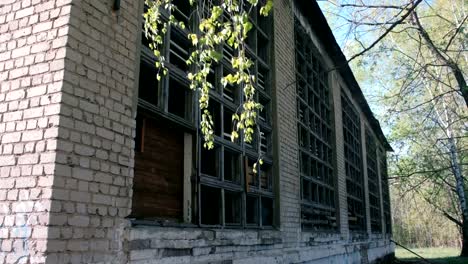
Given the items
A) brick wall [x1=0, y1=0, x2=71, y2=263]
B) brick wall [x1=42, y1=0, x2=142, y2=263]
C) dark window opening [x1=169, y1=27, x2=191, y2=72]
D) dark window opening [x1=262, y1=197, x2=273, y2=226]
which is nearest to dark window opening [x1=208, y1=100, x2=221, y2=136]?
dark window opening [x1=169, y1=27, x2=191, y2=72]

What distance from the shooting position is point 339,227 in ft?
38.8

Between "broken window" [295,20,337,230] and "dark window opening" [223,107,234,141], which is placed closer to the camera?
"dark window opening" [223,107,234,141]

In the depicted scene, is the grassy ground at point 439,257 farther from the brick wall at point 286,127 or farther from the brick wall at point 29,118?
the brick wall at point 29,118

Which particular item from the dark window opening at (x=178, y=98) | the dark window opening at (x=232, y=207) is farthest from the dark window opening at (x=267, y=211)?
the dark window opening at (x=178, y=98)

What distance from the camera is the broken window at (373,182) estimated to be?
1983 cm

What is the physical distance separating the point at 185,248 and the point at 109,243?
1253 mm

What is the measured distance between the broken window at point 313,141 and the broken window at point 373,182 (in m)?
8.27

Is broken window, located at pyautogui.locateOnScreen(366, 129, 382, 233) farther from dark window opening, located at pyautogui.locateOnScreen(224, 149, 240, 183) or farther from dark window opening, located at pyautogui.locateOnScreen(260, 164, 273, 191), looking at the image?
dark window opening, located at pyautogui.locateOnScreen(224, 149, 240, 183)

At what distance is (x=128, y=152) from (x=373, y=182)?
18.8 m

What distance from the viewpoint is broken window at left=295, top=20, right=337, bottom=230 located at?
9.60 metres

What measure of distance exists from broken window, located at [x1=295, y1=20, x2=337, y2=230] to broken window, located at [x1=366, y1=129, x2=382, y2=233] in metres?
8.27

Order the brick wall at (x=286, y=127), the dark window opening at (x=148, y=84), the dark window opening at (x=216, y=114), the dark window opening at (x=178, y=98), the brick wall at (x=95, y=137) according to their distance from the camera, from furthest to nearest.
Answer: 1. the brick wall at (x=286, y=127)
2. the dark window opening at (x=216, y=114)
3. the dark window opening at (x=178, y=98)
4. the dark window opening at (x=148, y=84)
5. the brick wall at (x=95, y=137)

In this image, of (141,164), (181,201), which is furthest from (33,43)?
(181,201)

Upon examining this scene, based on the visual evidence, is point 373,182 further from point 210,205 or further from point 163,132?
point 163,132
